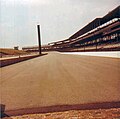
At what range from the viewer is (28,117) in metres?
5.26

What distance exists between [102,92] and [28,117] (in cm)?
316

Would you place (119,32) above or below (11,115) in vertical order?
above

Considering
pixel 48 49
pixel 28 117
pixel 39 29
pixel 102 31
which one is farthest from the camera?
pixel 48 49


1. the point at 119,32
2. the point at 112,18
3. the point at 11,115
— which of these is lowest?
the point at 11,115

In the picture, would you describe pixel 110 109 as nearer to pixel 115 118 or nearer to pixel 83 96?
pixel 115 118

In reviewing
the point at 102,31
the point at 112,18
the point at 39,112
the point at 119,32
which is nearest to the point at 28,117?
the point at 39,112

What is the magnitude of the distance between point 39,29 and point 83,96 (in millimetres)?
78413

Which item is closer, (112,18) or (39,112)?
(39,112)

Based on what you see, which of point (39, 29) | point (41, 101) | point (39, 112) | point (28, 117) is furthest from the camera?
point (39, 29)

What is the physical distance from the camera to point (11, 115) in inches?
218

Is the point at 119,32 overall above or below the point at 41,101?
above

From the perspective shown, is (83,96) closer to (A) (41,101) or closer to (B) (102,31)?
(A) (41,101)

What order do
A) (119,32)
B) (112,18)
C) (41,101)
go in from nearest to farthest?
(41,101)
(119,32)
(112,18)

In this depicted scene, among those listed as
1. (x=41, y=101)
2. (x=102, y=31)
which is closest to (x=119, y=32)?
(x=102, y=31)
